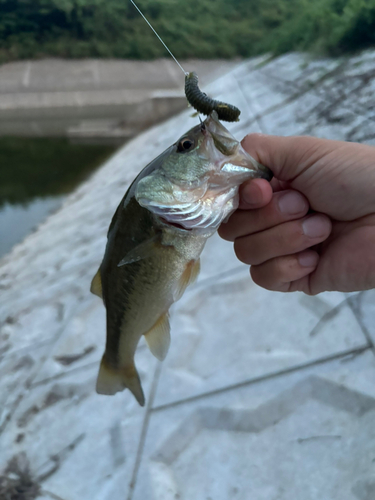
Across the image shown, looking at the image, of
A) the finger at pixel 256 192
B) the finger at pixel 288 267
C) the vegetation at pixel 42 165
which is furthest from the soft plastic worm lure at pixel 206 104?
the vegetation at pixel 42 165

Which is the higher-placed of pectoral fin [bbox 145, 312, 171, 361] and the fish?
the fish

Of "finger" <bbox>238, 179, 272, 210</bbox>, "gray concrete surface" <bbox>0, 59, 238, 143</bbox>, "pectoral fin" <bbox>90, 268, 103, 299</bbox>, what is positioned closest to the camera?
"finger" <bbox>238, 179, 272, 210</bbox>

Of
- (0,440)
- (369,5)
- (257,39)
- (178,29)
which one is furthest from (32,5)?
(0,440)

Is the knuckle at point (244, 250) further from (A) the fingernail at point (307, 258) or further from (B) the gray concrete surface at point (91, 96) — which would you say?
(B) the gray concrete surface at point (91, 96)

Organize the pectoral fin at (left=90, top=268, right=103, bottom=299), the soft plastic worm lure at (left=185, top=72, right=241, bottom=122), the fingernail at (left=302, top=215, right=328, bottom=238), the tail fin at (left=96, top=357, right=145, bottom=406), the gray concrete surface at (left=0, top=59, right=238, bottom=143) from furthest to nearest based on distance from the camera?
the gray concrete surface at (left=0, top=59, right=238, bottom=143) < the tail fin at (left=96, top=357, right=145, bottom=406) < the pectoral fin at (left=90, top=268, right=103, bottom=299) < the fingernail at (left=302, top=215, right=328, bottom=238) < the soft plastic worm lure at (left=185, top=72, right=241, bottom=122)

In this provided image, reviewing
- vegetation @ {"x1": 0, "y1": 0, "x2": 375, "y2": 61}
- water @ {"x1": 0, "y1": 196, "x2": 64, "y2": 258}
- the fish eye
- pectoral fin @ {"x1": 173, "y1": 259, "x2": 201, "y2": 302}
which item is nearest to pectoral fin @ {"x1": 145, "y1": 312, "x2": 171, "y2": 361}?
pectoral fin @ {"x1": 173, "y1": 259, "x2": 201, "y2": 302}

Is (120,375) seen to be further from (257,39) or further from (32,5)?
(32,5)

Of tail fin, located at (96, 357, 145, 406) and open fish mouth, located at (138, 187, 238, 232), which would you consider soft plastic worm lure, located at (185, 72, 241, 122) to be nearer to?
open fish mouth, located at (138, 187, 238, 232)

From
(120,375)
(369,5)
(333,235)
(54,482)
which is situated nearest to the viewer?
(333,235)
